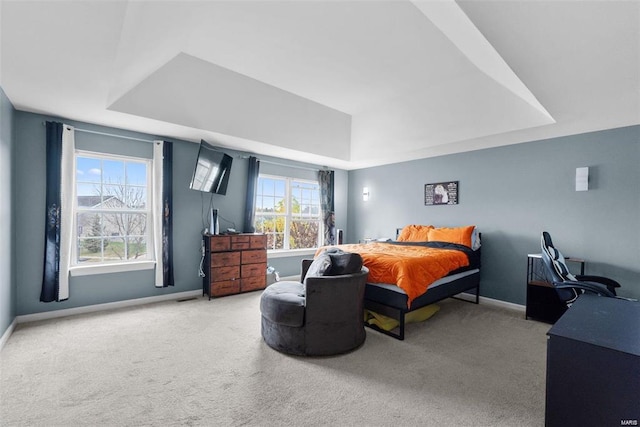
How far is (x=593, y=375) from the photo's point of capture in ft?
4.95

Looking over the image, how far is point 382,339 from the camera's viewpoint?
306 cm

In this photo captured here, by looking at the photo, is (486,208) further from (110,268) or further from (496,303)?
(110,268)

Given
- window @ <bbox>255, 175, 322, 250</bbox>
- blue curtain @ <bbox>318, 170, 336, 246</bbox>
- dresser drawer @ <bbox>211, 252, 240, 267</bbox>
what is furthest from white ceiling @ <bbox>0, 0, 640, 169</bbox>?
dresser drawer @ <bbox>211, 252, 240, 267</bbox>

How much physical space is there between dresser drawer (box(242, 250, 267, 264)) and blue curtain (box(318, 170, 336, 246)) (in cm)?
187

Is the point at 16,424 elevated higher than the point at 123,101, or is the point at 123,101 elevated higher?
the point at 123,101

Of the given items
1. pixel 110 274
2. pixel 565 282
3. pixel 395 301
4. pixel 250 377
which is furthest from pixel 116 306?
pixel 565 282

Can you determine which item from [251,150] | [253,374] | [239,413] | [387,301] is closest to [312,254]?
[251,150]

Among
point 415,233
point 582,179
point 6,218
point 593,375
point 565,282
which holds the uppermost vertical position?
point 582,179

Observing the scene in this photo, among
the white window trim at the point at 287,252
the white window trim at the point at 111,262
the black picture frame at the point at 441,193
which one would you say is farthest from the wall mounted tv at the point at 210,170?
the black picture frame at the point at 441,193

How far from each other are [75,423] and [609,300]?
382 centimetres

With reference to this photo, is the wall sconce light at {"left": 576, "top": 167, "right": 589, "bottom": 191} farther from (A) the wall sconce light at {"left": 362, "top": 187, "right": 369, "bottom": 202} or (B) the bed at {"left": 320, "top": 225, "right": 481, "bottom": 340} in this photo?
(A) the wall sconce light at {"left": 362, "top": 187, "right": 369, "bottom": 202}

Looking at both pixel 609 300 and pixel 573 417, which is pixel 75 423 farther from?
pixel 609 300

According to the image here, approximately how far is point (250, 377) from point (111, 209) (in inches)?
127

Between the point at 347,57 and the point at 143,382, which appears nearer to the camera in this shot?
the point at 143,382
